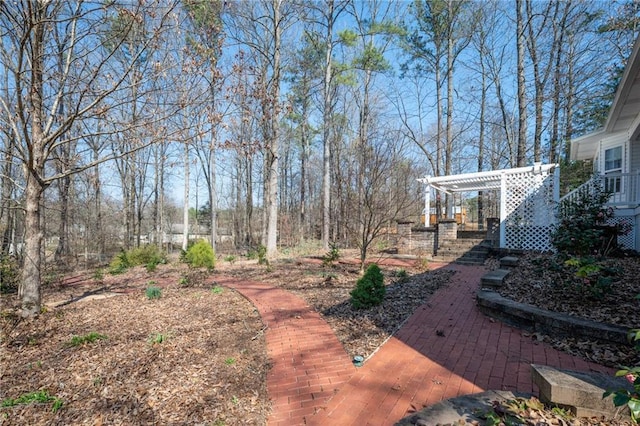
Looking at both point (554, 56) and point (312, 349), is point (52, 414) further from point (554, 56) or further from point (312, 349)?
point (554, 56)

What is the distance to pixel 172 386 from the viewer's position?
8.41 feet

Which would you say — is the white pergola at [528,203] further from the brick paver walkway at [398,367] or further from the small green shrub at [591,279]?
the brick paver walkway at [398,367]

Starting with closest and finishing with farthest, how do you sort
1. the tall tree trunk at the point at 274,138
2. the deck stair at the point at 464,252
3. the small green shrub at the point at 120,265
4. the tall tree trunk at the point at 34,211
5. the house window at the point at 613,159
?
the tall tree trunk at the point at 34,211 → the deck stair at the point at 464,252 → the small green shrub at the point at 120,265 → the house window at the point at 613,159 → the tall tree trunk at the point at 274,138

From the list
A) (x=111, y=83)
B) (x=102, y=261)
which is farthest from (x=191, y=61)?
(x=102, y=261)

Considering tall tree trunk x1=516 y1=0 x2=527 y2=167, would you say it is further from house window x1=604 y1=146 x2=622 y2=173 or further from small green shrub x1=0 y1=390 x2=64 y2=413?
small green shrub x1=0 y1=390 x2=64 y2=413

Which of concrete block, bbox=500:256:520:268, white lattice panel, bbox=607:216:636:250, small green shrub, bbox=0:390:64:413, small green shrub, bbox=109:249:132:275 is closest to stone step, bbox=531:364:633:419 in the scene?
small green shrub, bbox=0:390:64:413

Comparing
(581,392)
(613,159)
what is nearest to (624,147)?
(613,159)

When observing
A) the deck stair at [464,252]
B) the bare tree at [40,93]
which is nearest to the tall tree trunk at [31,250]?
the bare tree at [40,93]

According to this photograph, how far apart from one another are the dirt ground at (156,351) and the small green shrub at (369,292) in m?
0.12

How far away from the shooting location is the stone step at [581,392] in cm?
168

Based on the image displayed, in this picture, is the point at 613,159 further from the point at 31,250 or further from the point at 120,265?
the point at 120,265

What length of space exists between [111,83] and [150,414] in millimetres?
4200

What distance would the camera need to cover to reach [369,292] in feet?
13.7

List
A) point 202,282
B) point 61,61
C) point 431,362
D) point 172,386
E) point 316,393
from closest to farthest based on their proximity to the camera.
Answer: point 316,393
point 172,386
point 431,362
point 61,61
point 202,282
